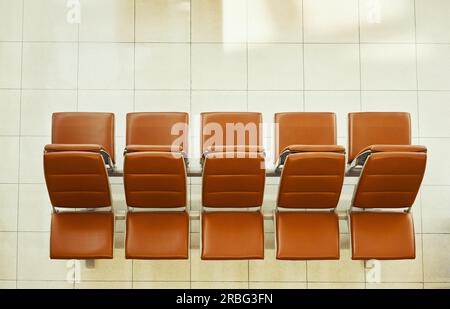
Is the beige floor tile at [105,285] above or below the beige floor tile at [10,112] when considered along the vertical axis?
below

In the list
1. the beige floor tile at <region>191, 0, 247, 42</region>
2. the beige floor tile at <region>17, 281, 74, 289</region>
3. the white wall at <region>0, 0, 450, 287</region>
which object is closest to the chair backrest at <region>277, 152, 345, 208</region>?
the white wall at <region>0, 0, 450, 287</region>

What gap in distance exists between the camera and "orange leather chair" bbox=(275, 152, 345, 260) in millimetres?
2939

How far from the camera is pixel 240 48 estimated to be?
4176mm

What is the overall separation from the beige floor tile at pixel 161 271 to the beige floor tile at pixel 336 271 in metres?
1.09

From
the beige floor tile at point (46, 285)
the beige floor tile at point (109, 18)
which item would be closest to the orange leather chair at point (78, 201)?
the beige floor tile at point (46, 285)

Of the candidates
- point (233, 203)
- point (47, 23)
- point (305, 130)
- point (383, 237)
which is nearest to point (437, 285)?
point (383, 237)

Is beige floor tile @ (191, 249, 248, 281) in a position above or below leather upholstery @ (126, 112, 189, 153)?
below

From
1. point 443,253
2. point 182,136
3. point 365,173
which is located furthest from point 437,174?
point 182,136

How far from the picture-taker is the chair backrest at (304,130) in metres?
3.62

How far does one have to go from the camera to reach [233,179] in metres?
3.01

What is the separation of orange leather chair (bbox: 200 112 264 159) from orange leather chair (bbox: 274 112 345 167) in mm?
172

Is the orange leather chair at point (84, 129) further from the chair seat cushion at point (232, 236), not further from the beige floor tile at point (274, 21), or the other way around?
the beige floor tile at point (274, 21)

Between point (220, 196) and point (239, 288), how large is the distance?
113 cm

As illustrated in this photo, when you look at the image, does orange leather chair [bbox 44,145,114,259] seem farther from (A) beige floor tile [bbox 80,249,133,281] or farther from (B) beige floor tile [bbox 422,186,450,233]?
(B) beige floor tile [bbox 422,186,450,233]
